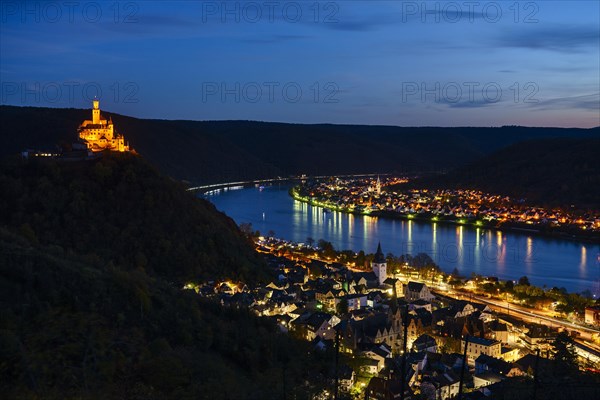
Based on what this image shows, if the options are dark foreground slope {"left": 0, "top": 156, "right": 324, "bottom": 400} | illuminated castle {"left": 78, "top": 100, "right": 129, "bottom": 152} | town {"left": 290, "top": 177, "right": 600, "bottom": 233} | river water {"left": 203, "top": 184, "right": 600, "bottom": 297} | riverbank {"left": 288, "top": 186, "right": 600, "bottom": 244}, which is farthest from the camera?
town {"left": 290, "top": 177, "right": 600, "bottom": 233}

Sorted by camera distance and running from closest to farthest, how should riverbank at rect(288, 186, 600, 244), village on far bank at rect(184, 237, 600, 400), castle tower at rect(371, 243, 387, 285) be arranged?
1. village on far bank at rect(184, 237, 600, 400)
2. castle tower at rect(371, 243, 387, 285)
3. riverbank at rect(288, 186, 600, 244)

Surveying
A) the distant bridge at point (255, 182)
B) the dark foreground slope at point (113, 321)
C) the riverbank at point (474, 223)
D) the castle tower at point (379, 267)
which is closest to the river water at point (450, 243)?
the riverbank at point (474, 223)

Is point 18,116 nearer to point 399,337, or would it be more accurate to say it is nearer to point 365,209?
point 365,209

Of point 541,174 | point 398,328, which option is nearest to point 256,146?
point 541,174

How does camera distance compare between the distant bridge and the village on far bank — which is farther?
the distant bridge

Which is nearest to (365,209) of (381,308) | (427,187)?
(427,187)

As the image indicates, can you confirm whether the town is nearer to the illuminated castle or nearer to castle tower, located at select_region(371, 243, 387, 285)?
castle tower, located at select_region(371, 243, 387, 285)

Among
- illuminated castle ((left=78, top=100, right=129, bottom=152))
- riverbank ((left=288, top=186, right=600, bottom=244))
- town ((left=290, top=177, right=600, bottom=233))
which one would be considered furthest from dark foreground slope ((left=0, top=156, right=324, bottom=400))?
town ((left=290, top=177, right=600, bottom=233))

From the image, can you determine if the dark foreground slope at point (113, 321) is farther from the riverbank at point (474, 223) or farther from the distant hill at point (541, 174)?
the distant hill at point (541, 174)

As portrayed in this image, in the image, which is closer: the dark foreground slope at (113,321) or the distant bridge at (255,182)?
the dark foreground slope at (113,321)
